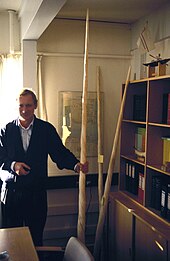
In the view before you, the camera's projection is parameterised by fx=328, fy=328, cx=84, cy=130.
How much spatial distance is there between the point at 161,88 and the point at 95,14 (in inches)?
46.4

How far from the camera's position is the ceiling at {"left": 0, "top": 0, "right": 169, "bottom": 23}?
2886 millimetres

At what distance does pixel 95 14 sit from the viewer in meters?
3.30

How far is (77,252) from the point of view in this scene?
5.68ft

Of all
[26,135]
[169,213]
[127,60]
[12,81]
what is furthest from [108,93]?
[169,213]

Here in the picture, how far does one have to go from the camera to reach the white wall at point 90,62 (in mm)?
3471

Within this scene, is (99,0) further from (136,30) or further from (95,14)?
(136,30)

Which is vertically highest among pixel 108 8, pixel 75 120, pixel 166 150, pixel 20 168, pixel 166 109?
pixel 108 8

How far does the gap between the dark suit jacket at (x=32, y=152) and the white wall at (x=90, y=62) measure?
33.5 inches

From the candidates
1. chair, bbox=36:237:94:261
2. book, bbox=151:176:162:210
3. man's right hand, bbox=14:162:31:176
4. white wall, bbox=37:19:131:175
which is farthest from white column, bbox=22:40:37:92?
chair, bbox=36:237:94:261

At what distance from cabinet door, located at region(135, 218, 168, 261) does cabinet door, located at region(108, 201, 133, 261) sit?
0.36 feet

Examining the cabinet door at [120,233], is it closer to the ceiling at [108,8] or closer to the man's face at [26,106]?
the man's face at [26,106]

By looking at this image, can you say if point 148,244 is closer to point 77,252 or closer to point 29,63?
point 77,252

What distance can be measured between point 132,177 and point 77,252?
140 cm

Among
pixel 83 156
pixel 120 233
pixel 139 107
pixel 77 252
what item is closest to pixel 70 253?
pixel 77 252
